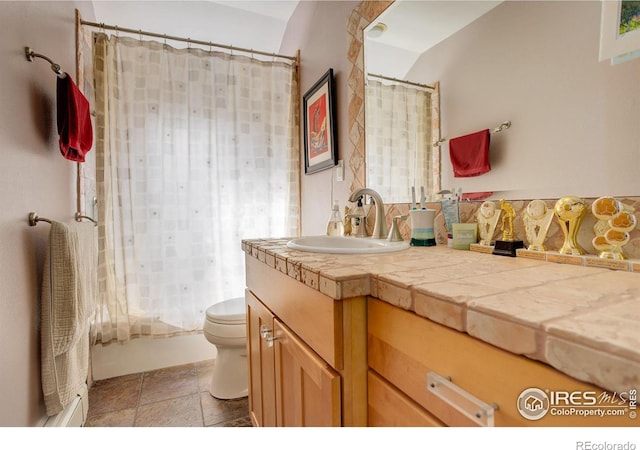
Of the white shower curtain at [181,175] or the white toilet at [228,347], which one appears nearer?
the white toilet at [228,347]

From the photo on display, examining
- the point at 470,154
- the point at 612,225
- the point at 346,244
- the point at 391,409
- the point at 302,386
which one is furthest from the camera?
the point at 346,244

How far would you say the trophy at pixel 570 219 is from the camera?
0.71m

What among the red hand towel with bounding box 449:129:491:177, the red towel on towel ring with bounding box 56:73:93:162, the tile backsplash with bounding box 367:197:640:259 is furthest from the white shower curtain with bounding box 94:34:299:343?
the red hand towel with bounding box 449:129:491:177

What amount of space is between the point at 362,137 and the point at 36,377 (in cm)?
167

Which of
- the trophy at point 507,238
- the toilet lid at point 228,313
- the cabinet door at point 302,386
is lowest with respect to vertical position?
the toilet lid at point 228,313

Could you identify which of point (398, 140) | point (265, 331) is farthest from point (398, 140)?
point (265, 331)

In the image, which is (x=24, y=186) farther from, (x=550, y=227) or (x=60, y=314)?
(x=550, y=227)

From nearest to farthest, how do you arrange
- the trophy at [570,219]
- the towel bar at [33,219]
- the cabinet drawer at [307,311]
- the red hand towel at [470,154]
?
the cabinet drawer at [307,311]
the trophy at [570,219]
the red hand towel at [470,154]
the towel bar at [33,219]

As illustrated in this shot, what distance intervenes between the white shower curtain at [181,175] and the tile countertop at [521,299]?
4.59 feet

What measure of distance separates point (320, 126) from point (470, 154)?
→ 1.09m

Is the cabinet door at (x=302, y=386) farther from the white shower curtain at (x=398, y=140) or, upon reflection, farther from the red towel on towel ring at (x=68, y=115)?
the red towel on towel ring at (x=68, y=115)

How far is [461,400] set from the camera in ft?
1.38

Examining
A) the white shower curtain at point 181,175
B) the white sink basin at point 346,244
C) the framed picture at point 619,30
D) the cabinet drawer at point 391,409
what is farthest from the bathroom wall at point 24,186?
the framed picture at point 619,30

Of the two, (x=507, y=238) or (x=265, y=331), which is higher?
(x=507, y=238)
